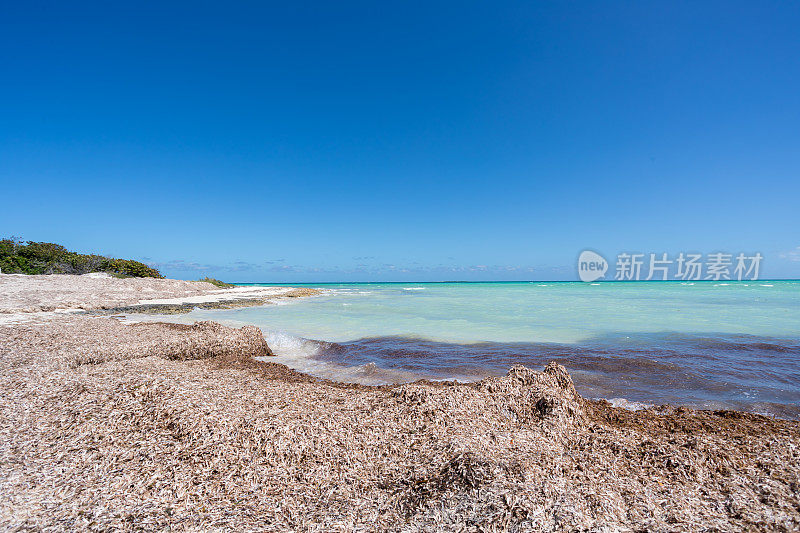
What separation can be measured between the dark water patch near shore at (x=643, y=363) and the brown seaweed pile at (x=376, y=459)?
1905mm

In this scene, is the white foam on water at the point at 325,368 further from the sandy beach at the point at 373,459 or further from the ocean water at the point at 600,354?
the sandy beach at the point at 373,459

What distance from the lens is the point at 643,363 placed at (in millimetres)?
9008

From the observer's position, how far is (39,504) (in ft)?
9.71

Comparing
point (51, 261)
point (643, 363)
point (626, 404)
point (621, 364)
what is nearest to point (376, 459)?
point (626, 404)

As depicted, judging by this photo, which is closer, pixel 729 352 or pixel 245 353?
pixel 245 353

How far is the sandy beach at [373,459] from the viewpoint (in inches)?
113

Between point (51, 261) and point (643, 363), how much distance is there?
5099cm

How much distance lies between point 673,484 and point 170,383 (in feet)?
20.0

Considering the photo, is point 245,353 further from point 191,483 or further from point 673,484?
point 673,484

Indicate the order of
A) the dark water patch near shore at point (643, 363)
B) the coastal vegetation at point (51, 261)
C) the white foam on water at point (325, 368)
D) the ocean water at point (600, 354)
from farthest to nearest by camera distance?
the coastal vegetation at point (51, 261), the white foam on water at point (325, 368), the ocean water at point (600, 354), the dark water patch near shore at point (643, 363)

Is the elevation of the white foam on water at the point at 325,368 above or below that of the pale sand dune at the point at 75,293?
above

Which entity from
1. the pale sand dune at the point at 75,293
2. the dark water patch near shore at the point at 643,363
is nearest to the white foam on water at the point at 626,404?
the dark water patch near shore at the point at 643,363

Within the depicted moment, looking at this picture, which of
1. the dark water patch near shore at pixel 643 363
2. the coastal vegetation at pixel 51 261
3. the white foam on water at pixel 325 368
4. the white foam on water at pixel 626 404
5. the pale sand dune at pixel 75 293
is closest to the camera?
the white foam on water at pixel 626 404

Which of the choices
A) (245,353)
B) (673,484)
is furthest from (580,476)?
(245,353)
